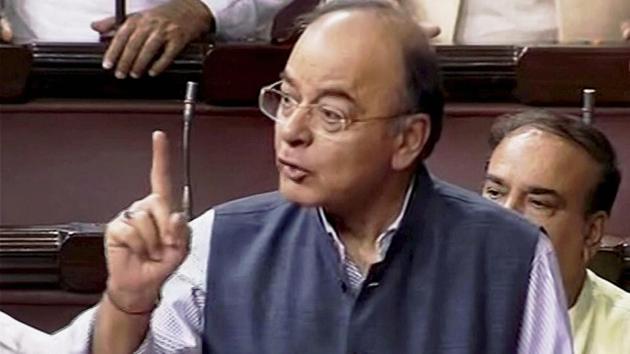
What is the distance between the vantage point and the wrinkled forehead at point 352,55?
52.0 inches

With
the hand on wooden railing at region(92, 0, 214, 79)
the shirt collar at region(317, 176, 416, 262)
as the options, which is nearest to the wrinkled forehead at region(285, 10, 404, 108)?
the shirt collar at region(317, 176, 416, 262)

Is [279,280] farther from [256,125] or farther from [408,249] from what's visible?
[256,125]

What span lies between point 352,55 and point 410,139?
11cm

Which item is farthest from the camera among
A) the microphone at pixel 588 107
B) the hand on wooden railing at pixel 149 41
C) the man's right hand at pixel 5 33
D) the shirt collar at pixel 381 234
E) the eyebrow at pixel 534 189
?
the man's right hand at pixel 5 33

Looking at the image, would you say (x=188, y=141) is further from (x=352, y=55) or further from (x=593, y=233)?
(x=352, y=55)

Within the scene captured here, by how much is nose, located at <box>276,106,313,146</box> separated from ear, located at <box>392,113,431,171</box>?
0.31 ft

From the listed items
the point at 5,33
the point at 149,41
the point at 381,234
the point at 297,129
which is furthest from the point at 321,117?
the point at 5,33

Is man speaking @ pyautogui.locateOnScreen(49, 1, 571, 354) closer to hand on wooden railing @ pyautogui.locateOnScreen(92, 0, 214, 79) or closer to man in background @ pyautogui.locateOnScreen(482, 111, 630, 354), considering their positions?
man in background @ pyautogui.locateOnScreen(482, 111, 630, 354)

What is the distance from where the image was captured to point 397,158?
1.38m

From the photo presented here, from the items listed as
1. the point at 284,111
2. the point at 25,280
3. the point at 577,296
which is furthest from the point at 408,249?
the point at 25,280

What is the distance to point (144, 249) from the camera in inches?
49.5

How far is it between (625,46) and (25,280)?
0.88 metres

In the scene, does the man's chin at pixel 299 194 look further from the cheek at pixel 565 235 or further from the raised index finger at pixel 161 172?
the cheek at pixel 565 235

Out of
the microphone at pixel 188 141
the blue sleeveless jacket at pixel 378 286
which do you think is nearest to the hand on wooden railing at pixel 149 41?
the microphone at pixel 188 141
